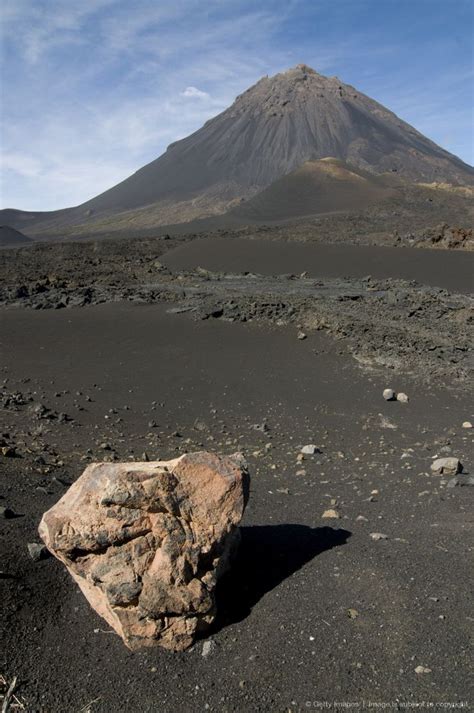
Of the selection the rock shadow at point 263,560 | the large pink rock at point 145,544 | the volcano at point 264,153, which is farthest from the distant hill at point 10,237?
the large pink rock at point 145,544

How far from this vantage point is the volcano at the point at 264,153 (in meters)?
62.6

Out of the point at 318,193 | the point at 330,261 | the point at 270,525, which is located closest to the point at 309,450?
the point at 270,525

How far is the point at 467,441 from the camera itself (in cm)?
627

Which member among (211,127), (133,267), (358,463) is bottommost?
(358,463)

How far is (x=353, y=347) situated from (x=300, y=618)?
256 inches

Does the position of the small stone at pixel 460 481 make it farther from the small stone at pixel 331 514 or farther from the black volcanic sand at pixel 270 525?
the small stone at pixel 331 514

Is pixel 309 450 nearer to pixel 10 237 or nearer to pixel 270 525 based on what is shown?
pixel 270 525

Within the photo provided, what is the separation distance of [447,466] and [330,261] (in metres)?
13.8

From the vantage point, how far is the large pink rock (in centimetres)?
274

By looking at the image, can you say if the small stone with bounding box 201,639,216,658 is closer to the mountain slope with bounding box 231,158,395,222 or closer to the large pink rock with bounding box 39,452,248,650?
the large pink rock with bounding box 39,452,248,650

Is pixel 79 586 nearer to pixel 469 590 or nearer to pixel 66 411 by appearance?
pixel 469 590

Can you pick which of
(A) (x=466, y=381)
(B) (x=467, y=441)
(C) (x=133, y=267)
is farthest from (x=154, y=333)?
(C) (x=133, y=267)

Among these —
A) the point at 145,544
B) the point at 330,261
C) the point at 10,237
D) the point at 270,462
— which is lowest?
the point at 270,462

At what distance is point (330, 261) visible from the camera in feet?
60.7
